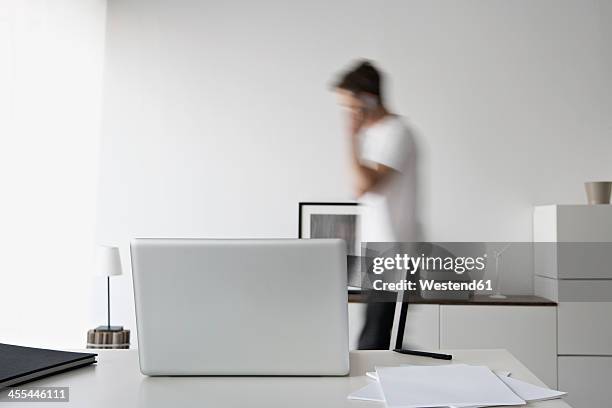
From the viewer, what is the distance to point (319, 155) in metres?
4.14

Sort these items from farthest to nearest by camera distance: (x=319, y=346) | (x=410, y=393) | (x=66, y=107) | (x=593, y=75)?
1. (x=593, y=75)
2. (x=66, y=107)
3. (x=319, y=346)
4. (x=410, y=393)

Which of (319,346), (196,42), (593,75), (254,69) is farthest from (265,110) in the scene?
(319,346)

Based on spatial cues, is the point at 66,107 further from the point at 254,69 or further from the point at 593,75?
the point at 593,75

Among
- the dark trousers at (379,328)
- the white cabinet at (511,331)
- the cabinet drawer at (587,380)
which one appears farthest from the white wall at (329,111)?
the dark trousers at (379,328)

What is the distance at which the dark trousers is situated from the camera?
2.41 meters

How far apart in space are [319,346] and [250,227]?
2.86 m

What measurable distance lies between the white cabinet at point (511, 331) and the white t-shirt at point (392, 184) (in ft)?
2.18

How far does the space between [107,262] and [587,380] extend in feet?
9.29

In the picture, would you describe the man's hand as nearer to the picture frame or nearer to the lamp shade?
the picture frame

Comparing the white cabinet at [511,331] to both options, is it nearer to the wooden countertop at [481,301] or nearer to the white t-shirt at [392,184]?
the wooden countertop at [481,301]

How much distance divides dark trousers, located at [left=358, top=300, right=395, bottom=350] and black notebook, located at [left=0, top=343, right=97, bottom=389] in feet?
4.09

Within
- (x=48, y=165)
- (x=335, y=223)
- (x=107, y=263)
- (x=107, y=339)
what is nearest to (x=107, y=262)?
(x=107, y=263)

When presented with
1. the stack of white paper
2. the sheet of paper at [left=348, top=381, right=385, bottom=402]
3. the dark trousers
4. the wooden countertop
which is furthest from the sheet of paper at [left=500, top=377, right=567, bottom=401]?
the wooden countertop

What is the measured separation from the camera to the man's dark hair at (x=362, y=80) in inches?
165
